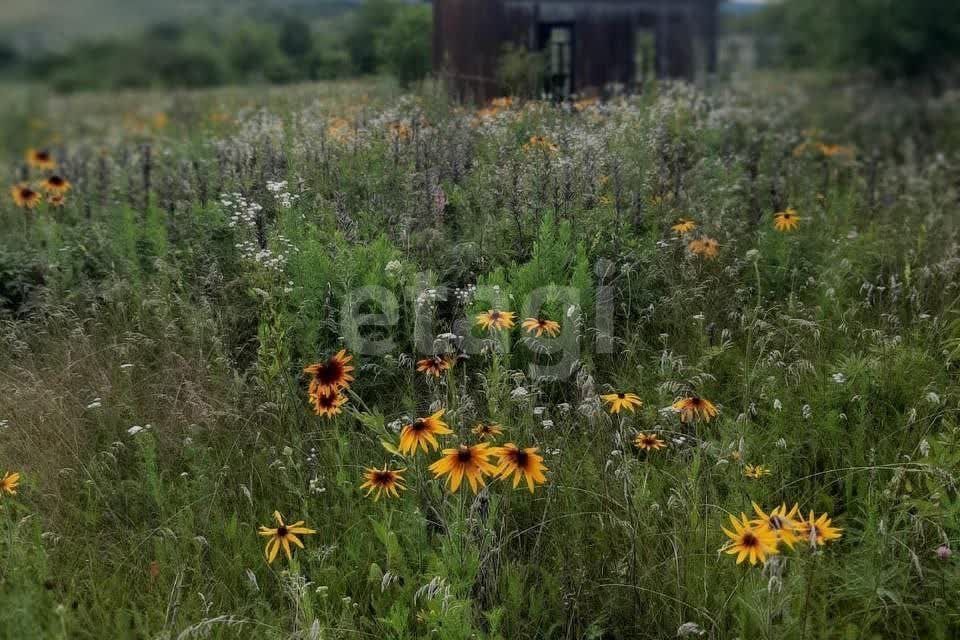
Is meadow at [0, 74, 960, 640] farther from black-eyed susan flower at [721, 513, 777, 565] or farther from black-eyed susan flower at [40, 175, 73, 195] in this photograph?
black-eyed susan flower at [40, 175, 73, 195]

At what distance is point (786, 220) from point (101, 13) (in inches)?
462

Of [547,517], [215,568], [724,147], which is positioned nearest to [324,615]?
[215,568]

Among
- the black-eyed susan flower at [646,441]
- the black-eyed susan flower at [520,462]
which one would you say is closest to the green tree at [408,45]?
the black-eyed susan flower at [646,441]

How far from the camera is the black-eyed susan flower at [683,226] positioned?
177 inches

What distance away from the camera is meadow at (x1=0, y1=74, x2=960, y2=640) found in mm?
2611

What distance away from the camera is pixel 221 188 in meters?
5.57

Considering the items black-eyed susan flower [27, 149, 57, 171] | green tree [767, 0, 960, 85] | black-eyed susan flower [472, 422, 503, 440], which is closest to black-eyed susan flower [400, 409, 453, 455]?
black-eyed susan flower [472, 422, 503, 440]

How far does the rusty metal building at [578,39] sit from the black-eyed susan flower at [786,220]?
3.73 m

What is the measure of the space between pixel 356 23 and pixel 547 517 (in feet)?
25.9

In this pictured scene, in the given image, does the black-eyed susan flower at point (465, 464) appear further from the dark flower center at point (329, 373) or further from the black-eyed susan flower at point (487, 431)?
the dark flower center at point (329, 373)

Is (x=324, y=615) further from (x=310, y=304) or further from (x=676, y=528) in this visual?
(x=310, y=304)

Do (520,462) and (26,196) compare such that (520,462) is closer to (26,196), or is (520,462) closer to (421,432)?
(421,432)

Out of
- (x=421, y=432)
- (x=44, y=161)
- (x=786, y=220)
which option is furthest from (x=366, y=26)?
(x=421, y=432)

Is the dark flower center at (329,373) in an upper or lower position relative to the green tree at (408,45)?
lower
